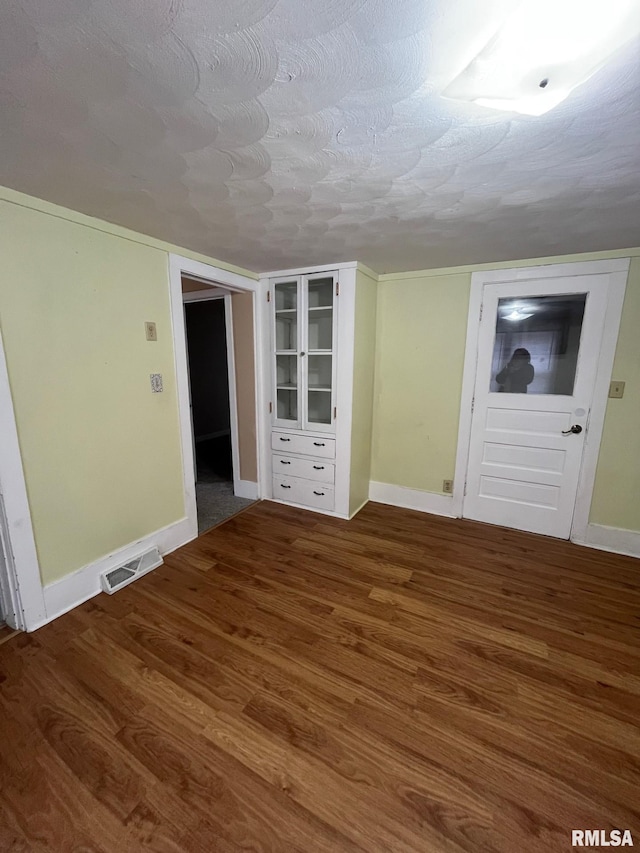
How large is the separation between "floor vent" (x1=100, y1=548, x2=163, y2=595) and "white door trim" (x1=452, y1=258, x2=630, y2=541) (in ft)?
8.27

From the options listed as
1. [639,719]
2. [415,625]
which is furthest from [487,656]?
[639,719]

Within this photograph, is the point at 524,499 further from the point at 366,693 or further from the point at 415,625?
the point at 366,693

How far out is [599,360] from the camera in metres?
2.49

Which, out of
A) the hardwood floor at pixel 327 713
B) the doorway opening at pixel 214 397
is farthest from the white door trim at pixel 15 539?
the doorway opening at pixel 214 397

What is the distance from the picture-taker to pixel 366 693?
1474 mm

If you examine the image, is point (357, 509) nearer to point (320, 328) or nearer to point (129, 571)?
point (320, 328)

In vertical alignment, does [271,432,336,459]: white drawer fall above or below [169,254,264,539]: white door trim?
below

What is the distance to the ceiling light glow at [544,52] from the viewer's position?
0.77 metres

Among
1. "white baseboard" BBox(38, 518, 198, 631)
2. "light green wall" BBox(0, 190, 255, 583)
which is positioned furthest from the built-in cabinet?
"white baseboard" BBox(38, 518, 198, 631)

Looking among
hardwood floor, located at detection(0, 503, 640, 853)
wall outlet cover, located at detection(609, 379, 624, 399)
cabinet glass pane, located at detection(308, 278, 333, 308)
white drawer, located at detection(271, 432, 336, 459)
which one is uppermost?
cabinet glass pane, located at detection(308, 278, 333, 308)

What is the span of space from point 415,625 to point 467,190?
2.18 metres

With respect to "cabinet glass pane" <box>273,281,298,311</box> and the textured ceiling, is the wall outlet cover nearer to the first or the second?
the textured ceiling

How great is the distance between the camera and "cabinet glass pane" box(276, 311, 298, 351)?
3.13 metres

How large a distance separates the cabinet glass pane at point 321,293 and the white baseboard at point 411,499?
1.78 m
